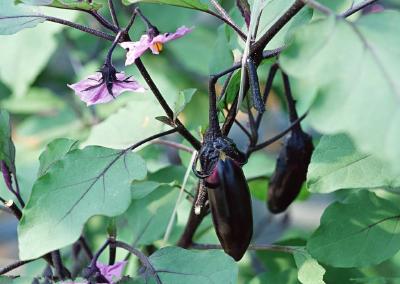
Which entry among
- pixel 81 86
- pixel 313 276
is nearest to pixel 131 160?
pixel 81 86

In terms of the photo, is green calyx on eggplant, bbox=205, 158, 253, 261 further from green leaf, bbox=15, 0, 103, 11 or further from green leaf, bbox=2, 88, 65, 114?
green leaf, bbox=2, 88, 65, 114

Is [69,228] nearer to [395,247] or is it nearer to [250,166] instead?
[395,247]

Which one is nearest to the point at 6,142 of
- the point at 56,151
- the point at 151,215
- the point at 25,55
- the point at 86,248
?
the point at 56,151

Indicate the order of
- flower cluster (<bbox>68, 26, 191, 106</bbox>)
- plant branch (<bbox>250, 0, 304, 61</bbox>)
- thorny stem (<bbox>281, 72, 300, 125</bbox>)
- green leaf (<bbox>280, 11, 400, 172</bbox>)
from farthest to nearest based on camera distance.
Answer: thorny stem (<bbox>281, 72, 300, 125</bbox>)
flower cluster (<bbox>68, 26, 191, 106</bbox>)
plant branch (<bbox>250, 0, 304, 61</bbox>)
green leaf (<bbox>280, 11, 400, 172</bbox>)

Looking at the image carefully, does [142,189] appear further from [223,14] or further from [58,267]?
[223,14]

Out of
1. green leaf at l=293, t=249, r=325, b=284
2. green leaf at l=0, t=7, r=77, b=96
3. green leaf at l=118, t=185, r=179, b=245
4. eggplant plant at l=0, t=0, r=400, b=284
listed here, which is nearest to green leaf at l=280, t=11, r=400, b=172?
eggplant plant at l=0, t=0, r=400, b=284

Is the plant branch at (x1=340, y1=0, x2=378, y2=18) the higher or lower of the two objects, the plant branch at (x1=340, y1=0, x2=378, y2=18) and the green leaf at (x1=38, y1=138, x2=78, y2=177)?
the higher

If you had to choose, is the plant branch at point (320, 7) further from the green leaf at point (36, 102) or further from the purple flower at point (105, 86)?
the green leaf at point (36, 102)
